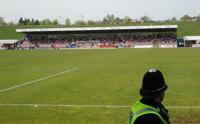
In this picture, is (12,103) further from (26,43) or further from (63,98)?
(26,43)

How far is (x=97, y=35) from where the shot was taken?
446 ft

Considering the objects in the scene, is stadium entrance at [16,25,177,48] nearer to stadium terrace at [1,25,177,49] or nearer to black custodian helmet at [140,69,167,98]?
stadium terrace at [1,25,177,49]

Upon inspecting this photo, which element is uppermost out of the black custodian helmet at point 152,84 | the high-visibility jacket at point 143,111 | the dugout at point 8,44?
the black custodian helmet at point 152,84

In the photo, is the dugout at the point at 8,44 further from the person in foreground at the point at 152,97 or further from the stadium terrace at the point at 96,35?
the person in foreground at the point at 152,97

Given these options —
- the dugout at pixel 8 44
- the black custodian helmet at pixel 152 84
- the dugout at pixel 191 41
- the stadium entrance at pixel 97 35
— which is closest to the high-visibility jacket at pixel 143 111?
the black custodian helmet at pixel 152 84


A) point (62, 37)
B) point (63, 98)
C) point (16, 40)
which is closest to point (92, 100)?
point (63, 98)

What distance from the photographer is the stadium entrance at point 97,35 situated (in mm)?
126375

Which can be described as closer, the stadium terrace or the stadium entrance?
the stadium terrace

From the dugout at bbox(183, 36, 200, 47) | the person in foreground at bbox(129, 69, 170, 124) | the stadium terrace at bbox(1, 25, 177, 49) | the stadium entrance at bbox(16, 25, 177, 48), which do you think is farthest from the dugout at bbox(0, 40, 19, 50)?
the person in foreground at bbox(129, 69, 170, 124)

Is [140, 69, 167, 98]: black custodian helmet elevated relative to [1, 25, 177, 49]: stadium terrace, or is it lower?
elevated

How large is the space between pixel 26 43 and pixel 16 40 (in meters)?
3.13

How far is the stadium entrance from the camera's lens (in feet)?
415

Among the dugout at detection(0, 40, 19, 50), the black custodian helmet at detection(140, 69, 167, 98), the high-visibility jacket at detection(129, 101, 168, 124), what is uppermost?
the black custodian helmet at detection(140, 69, 167, 98)

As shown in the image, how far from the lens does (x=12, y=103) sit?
55.8ft
